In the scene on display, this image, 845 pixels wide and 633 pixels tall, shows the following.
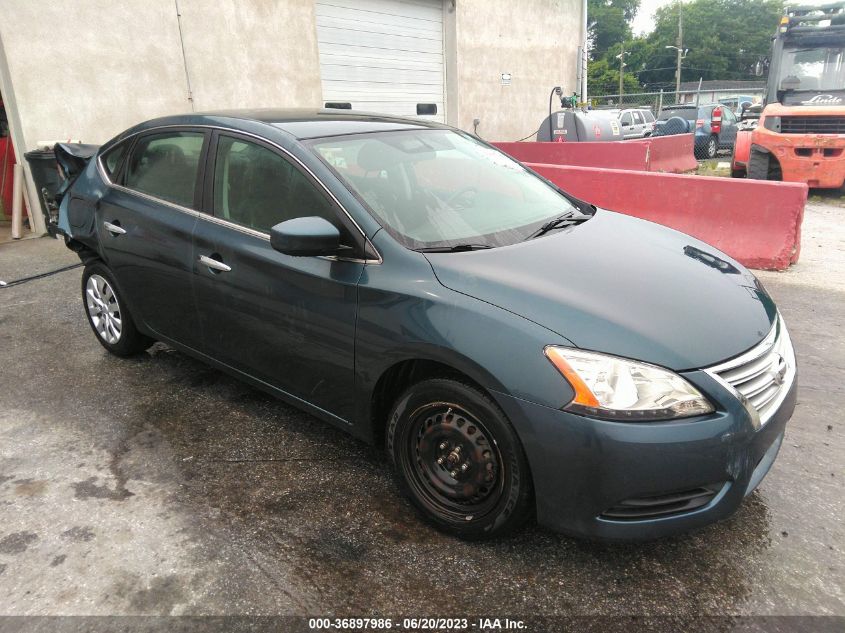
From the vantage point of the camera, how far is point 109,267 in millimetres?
4129

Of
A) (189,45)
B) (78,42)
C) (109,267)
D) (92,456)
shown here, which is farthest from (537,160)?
(92,456)

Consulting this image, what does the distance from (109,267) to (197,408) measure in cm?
116

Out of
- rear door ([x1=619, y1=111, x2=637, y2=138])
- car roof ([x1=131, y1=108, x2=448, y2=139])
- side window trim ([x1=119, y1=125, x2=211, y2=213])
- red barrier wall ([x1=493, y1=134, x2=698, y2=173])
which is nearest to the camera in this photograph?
car roof ([x1=131, y1=108, x2=448, y2=139])

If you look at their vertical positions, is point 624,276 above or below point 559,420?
above

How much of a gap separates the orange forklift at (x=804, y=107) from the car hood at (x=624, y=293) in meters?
9.39

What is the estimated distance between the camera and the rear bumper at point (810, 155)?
415 inches

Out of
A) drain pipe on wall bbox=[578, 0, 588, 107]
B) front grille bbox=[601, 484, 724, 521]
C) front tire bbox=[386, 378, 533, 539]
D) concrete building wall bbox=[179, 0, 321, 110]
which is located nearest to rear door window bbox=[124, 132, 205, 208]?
front tire bbox=[386, 378, 533, 539]

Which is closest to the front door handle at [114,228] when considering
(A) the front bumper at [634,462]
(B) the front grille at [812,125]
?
(A) the front bumper at [634,462]

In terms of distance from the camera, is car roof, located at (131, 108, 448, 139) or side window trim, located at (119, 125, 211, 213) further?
side window trim, located at (119, 125, 211, 213)

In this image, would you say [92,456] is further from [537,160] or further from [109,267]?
[537,160]

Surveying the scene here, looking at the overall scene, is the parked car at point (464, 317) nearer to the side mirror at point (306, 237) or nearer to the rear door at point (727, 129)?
the side mirror at point (306, 237)

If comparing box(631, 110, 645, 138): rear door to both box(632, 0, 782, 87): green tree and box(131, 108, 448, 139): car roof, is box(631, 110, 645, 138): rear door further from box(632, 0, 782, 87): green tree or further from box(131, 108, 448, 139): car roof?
box(632, 0, 782, 87): green tree

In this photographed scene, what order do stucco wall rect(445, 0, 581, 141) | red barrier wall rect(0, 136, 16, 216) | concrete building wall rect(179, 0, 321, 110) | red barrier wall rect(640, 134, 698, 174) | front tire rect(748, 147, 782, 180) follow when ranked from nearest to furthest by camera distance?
1. red barrier wall rect(0, 136, 16, 216)
2. concrete building wall rect(179, 0, 321, 110)
3. front tire rect(748, 147, 782, 180)
4. red barrier wall rect(640, 134, 698, 174)
5. stucco wall rect(445, 0, 581, 141)

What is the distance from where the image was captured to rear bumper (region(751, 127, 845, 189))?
10.5 meters
